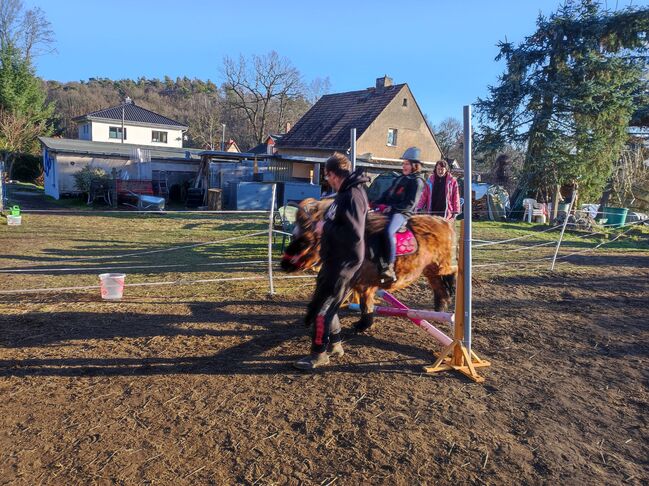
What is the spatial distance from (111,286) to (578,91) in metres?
20.0

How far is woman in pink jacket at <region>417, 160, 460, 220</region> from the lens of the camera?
6.86 m

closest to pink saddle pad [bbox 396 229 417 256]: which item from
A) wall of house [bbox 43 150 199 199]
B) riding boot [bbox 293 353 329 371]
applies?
riding boot [bbox 293 353 329 371]

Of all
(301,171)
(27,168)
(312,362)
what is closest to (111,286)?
(312,362)

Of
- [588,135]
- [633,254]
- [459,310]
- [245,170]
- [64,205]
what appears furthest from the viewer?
[245,170]

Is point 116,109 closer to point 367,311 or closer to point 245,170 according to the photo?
point 245,170

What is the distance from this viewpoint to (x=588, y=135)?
19.7 meters

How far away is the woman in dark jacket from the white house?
41.0 meters

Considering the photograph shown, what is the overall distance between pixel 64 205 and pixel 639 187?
25.7 m

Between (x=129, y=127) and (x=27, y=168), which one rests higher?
(x=129, y=127)

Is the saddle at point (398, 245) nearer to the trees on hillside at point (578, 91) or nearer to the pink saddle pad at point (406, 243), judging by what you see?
the pink saddle pad at point (406, 243)

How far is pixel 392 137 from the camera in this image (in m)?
31.1

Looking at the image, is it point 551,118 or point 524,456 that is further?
point 551,118

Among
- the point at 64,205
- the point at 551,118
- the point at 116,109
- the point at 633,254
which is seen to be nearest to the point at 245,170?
the point at 64,205

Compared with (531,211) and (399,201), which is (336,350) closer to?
(399,201)
